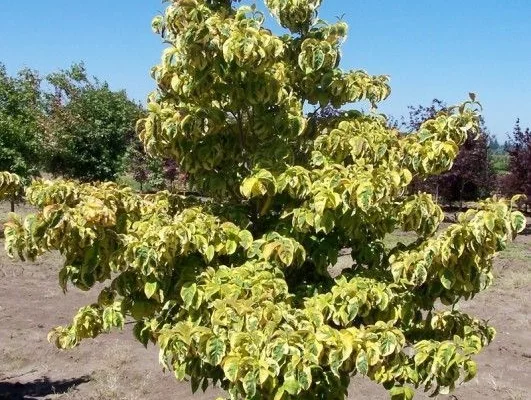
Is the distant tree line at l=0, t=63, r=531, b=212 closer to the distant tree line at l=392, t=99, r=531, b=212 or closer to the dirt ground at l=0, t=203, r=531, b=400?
the distant tree line at l=392, t=99, r=531, b=212

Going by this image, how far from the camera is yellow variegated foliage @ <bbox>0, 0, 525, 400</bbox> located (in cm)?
300

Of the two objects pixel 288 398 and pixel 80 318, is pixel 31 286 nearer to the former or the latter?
pixel 80 318

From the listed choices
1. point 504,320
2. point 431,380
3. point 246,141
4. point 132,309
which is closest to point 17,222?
point 132,309

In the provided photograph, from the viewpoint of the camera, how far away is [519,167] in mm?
20781

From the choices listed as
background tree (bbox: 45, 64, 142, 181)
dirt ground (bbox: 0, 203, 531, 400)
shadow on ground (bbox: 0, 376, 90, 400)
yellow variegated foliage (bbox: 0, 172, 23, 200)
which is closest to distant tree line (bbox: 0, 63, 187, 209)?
background tree (bbox: 45, 64, 142, 181)

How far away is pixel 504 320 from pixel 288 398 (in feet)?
28.6

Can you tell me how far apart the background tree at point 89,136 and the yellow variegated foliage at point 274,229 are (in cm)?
1678

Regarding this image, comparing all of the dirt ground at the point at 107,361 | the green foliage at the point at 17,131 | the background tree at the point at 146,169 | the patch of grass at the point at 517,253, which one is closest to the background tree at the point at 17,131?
the green foliage at the point at 17,131

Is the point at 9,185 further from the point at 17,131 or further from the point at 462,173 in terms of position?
the point at 462,173

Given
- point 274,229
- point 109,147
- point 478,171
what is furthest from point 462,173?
point 274,229

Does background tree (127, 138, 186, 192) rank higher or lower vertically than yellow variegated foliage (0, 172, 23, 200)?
higher

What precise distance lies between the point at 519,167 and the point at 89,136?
13963mm

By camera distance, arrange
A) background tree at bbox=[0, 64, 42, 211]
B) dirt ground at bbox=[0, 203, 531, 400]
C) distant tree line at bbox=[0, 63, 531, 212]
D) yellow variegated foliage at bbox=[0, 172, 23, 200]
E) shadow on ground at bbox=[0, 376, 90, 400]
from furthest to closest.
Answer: distant tree line at bbox=[0, 63, 531, 212], background tree at bbox=[0, 64, 42, 211], dirt ground at bbox=[0, 203, 531, 400], shadow on ground at bbox=[0, 376, 90, 400], yellow variegated foliage at bbox=[0, 172, 23, 200]

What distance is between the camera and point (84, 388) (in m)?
7.37
